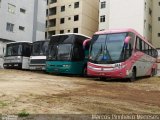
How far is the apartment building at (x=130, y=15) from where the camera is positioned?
45.9 meters

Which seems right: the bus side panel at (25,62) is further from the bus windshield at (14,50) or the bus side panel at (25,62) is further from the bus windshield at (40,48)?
the bus windshield at (40,48)

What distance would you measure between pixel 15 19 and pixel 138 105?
33450 millimetres

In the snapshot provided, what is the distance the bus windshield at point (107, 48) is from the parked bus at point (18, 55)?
33.2 ft

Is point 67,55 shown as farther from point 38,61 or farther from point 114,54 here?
point 114,54

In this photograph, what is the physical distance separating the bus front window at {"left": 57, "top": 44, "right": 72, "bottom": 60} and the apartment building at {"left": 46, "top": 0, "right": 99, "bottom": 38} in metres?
31.8

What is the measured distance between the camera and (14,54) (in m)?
27.0

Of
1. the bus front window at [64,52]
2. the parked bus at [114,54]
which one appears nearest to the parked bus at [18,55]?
the bus front window at [64,52]

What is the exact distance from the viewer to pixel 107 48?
687 inches

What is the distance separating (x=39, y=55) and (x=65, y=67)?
14.4 feet

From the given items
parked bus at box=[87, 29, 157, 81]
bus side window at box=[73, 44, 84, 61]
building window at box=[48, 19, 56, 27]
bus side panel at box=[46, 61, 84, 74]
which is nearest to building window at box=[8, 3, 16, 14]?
bus side panel at box=[46, 61, 84, 74]

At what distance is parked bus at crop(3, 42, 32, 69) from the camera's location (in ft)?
87.2

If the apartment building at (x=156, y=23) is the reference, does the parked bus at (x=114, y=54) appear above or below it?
below

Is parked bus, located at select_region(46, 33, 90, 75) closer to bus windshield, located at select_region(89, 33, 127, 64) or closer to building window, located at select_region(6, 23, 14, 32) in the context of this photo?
bus windshield, located at select_region(89, 33, 127, 64)

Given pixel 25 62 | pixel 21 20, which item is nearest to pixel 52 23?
pixel 21 20
